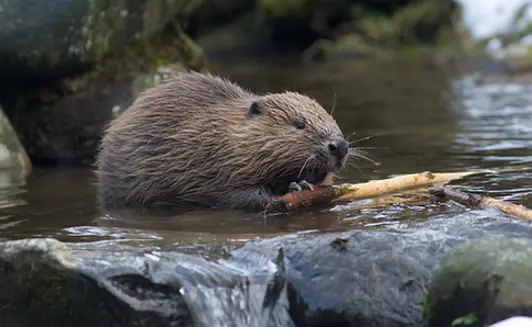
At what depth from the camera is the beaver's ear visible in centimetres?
539

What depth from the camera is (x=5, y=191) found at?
20.4ft

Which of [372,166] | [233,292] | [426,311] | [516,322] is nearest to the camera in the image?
[516,322]

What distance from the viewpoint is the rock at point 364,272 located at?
3848 millimetres

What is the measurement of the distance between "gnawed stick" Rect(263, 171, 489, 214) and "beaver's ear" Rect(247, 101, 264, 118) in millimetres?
552

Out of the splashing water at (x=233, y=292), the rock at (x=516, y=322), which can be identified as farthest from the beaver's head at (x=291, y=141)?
the rock at (x=516, y=322)

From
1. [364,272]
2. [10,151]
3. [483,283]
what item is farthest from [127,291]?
[10,151]

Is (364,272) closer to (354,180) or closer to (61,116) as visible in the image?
(354,180)

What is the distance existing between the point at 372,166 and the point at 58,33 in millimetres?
2525

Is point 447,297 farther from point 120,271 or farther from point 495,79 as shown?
point 495,79

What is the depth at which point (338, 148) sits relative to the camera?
511 centimetres

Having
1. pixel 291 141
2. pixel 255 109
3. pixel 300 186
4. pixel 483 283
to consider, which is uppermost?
pixel 255 109

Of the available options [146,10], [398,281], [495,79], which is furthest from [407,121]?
[398,281]

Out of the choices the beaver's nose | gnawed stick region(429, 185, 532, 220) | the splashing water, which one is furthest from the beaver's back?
the splashing water

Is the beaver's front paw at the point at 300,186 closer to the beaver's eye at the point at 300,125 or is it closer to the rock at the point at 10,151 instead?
the beaver's eye at the point at 300,125
